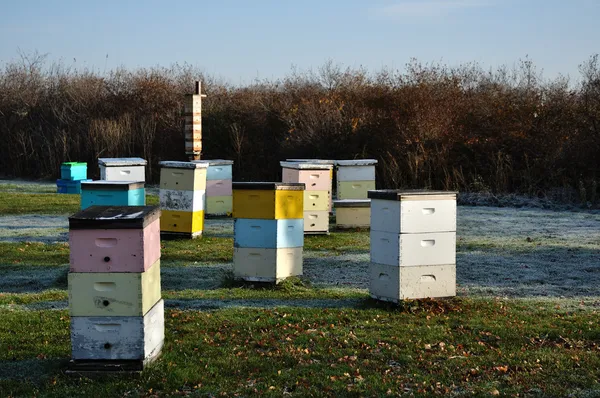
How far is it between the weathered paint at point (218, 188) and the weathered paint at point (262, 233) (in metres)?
7.16

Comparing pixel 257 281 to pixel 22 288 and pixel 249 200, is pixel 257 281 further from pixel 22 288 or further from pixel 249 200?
pixel 22 288

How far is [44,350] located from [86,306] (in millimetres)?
872

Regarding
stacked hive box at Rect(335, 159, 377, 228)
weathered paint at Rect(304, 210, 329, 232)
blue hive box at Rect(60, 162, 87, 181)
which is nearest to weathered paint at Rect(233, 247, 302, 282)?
weathered paint at Rect(304, 210, 329, 232)

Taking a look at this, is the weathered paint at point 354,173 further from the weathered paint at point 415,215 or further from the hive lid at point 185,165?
the weathered paint at point 415,215

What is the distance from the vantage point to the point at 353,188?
1536cm

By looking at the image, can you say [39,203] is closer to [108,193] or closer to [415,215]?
[108,193]

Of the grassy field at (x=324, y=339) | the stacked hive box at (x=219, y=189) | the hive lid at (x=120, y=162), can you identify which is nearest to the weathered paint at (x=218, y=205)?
the stacked hive box at (x=219, y=189)

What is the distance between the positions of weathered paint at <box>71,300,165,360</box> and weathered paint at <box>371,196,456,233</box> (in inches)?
111

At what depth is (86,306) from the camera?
5.28 metres

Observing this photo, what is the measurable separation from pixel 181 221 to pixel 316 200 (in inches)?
93.5

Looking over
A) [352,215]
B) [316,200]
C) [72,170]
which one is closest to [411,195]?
[316,200]

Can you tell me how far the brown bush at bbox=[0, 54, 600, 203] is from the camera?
20156 mm

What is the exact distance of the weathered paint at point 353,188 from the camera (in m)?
15.3

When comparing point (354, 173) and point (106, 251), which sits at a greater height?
point (354, 173)
